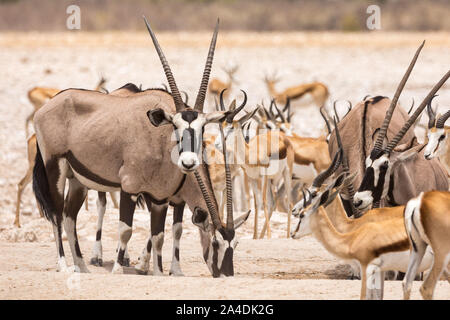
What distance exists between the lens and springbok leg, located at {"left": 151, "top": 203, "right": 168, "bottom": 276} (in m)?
8.66

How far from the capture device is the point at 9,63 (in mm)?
26516

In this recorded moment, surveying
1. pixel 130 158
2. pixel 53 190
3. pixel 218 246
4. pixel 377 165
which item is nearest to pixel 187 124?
pixel 130 158

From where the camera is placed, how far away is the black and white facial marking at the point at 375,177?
8477 mm

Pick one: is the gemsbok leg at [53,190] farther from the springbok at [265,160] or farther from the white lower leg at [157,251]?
the springbok at [265,160]

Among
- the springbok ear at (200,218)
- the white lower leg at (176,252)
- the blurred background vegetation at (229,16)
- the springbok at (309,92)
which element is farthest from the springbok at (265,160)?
the blurred background vegetation at (229,16)

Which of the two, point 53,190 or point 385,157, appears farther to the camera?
point 53,190

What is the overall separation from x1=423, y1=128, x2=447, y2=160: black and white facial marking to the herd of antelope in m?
0.02

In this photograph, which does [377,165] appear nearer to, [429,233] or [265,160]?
[429,233]

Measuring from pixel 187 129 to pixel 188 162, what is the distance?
0.36 m

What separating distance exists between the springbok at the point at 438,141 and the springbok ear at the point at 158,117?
2.65 m

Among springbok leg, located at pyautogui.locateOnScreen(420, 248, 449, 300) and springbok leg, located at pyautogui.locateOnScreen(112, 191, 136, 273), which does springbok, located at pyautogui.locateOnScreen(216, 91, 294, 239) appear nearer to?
springbok leg, located at pyautogui.locateOnScreen(112, 191, 136, 273)

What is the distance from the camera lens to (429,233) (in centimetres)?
639

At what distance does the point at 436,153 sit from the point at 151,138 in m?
2.91
